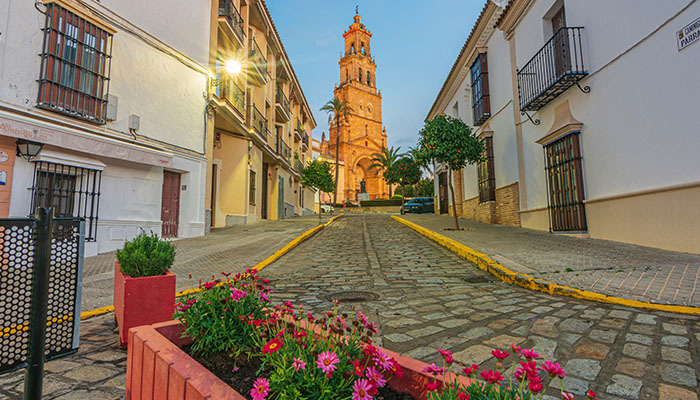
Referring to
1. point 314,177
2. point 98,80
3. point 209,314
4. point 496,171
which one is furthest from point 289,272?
point 314,177

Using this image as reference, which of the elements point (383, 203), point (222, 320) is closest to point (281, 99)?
point (222, 320)

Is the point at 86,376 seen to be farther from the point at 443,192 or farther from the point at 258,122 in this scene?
the point at 443,192

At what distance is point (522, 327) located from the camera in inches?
122

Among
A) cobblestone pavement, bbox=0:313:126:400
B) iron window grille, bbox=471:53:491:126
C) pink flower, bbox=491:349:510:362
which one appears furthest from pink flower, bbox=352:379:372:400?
iron window grille, bbox=471:53:491:126

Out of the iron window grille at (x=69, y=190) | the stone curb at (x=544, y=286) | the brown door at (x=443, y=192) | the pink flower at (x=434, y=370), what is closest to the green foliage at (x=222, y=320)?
the pink flower at (x=434, y=370)

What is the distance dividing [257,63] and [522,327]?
18.2 meters

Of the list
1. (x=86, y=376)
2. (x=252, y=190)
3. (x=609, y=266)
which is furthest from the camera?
(x=252, y=190)

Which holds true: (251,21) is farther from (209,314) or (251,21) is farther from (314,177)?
(209,314)

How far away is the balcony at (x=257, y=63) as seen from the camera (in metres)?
17.1

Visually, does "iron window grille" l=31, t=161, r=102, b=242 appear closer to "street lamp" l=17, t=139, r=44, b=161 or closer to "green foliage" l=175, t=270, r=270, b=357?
"street lamp" l=17, t=139, r=44, b=161

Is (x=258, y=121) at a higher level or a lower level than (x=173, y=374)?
higher

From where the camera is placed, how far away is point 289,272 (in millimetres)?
6387

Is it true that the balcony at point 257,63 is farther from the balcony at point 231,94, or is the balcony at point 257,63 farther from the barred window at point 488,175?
the barred window at point 488,175

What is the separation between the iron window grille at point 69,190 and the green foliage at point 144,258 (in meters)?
5.72
